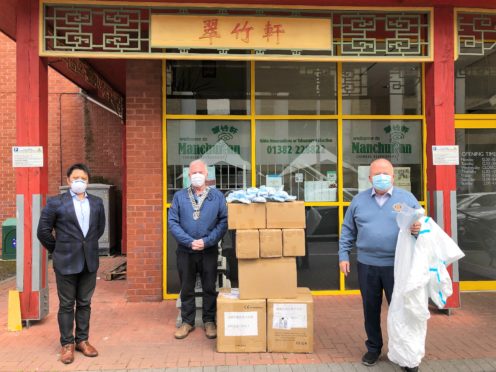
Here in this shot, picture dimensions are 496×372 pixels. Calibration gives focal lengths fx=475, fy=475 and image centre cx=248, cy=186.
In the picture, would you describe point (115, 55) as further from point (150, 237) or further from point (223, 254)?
point (223, 254)

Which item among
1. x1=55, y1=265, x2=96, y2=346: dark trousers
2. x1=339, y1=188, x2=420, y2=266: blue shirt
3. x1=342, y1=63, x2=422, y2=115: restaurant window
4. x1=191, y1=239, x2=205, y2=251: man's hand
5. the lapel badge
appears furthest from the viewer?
x1=342, y1=63, x2=422, y2=115: restaurant window

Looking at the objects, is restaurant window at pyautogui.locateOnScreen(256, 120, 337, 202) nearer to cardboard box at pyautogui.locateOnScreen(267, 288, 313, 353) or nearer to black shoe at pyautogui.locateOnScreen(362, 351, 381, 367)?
cardboard box at pyautogui.locateOnScreen(267, 288, 313, 353)

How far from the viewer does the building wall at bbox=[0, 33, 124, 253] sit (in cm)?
1044

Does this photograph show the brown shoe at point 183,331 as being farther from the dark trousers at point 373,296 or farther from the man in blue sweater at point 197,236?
the dark trousers at point 373,296

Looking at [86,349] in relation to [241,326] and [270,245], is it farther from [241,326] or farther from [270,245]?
[270,245]

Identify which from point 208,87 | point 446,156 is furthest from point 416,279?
point 208,87

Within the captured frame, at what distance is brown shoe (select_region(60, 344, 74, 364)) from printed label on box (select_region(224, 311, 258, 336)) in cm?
138

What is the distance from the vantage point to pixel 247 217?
4.41 meters

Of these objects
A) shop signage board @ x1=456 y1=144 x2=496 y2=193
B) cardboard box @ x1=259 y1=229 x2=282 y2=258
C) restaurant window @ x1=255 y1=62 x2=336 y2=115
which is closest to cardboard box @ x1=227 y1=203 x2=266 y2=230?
cardboard box @ x1=259 y1=229 x2=282 y2=258

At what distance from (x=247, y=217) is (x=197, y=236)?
2.14 feet

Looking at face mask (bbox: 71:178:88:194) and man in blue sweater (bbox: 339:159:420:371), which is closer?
man in blue sweater (bbox: 339:159:420:371)

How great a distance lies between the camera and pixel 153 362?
4234mm

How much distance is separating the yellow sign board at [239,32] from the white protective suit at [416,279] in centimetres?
231

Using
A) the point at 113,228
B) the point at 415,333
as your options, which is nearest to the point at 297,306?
the point at 415,333
